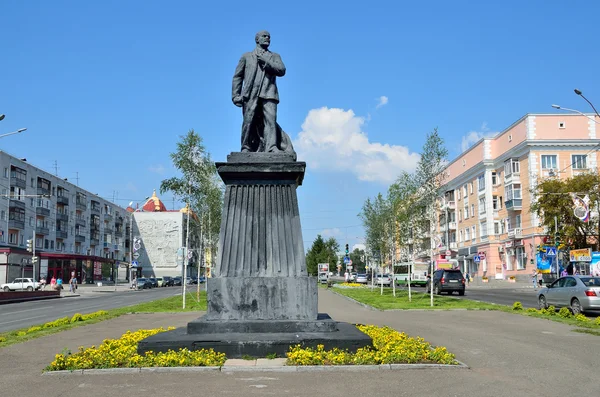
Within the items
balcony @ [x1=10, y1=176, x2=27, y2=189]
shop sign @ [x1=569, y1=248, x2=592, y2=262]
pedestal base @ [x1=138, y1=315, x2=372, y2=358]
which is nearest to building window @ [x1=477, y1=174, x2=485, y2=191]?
shop sign @ [x1=569, y1=248, x2=592, y2=262]

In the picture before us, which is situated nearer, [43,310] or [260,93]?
[260,93]

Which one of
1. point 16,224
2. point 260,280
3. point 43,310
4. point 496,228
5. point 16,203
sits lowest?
point 43,310

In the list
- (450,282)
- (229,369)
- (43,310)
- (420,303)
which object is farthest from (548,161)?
(229,369)

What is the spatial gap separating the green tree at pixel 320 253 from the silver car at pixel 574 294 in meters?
70.2

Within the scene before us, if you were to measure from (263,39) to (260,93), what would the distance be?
1080 mm

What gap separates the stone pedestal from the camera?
889 centimetres

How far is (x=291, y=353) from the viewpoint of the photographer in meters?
8.43

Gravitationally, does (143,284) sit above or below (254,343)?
below

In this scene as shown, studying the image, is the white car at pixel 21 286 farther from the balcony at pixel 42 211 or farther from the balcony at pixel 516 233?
the balcony at pixel 516 233

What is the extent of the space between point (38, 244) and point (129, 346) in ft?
227

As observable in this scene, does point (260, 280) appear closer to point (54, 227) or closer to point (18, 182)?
point (18, 182)

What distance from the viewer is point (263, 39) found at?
36.9 ft

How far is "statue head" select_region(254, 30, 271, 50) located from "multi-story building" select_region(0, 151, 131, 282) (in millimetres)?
42304

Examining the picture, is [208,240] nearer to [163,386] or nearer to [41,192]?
[163,386]
